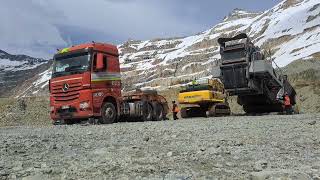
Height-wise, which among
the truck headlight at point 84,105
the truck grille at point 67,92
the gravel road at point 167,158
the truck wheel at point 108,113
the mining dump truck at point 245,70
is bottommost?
the gravel road at point 167,158

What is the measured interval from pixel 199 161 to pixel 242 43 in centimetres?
1836

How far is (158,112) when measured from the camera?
27.2m

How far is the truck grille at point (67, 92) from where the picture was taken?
21.0 meters

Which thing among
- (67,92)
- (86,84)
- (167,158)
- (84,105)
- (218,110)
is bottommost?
(167,158)

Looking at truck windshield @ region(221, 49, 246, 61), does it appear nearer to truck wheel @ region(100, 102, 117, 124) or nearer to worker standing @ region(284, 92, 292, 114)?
worker standing @ region(284, 92, 292, 114)

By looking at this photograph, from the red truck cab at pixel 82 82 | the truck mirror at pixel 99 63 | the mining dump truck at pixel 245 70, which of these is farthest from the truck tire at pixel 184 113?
the truck mirror at pixel 99 63

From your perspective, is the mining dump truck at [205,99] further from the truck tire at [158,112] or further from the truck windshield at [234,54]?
the truck windshield at [234,54]

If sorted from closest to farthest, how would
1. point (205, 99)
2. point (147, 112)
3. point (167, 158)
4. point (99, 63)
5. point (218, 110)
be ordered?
point (167, 158) → point (99, 63) → point (147, 112) → point (205, 99) → point (218, 110)

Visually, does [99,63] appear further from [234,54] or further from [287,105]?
[287,105]

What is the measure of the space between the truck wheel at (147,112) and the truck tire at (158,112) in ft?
1.22

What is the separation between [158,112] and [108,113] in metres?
5.66

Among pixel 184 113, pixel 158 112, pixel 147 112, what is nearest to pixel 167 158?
pixel 147 112

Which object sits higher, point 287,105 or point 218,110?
point 287,105

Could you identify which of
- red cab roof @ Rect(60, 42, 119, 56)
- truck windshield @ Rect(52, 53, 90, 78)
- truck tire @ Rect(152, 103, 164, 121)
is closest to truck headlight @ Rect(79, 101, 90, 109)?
truck windshield @ Rect(52, 53, 90, 78)
